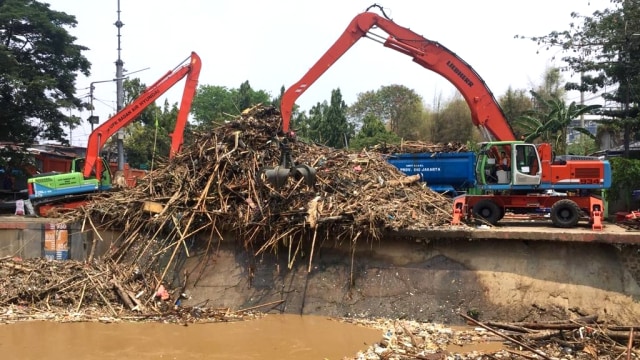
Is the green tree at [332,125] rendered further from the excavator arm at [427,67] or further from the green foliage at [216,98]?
the excavator arm at [427,67]

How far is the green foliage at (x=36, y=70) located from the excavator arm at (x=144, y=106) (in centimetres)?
779

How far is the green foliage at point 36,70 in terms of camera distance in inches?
839

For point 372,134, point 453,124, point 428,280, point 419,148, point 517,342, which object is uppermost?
point 453,124

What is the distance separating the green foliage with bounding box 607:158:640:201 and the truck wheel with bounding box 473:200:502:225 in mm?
7790

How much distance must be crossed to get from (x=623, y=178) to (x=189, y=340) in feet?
46.9

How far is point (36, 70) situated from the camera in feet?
74.2

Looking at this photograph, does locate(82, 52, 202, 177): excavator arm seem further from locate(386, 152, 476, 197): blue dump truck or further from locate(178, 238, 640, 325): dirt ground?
locate(178, 238, 640, 325): dirt ground

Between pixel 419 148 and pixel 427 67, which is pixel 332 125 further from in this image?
pixel 427 67

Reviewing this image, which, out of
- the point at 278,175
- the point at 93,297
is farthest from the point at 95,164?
the point at 278,175

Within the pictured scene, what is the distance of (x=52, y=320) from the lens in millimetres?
8875

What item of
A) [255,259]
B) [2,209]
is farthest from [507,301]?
[2,209]

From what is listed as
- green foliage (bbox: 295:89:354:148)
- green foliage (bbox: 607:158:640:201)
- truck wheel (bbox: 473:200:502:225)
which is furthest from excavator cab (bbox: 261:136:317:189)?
green foliage (bbox: 295:89:354:148)

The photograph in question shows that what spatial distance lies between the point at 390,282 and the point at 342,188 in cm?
228

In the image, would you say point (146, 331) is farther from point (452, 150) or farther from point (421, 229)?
point (452, 150)
